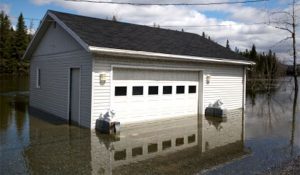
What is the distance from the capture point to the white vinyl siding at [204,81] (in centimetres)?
903

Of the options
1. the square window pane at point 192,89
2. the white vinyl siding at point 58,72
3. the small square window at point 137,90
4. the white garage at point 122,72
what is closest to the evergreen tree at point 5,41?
the white garage at point 122,72

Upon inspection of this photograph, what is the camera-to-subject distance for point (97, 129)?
8.84 metres

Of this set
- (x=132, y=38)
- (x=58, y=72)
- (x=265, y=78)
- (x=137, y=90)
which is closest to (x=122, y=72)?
(x=137, y=90)

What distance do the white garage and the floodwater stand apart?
2.94ft

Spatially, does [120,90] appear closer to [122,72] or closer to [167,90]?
[122,72]

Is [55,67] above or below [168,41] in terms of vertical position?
below

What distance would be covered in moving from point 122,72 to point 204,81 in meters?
4.47

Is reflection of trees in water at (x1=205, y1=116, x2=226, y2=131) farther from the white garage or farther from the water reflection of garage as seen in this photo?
the white garage

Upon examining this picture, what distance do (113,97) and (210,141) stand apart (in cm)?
364

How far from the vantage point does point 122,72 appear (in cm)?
987

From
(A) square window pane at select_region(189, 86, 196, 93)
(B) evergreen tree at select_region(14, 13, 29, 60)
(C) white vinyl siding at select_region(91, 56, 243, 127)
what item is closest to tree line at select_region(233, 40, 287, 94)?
(C) white vinyl siding at select_region(91, 56, 243, 127)

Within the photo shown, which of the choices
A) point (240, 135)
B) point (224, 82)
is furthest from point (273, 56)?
point (240, 135)

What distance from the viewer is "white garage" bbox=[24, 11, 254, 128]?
30.2ft

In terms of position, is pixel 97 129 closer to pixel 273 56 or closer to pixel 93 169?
pixel 93 169
